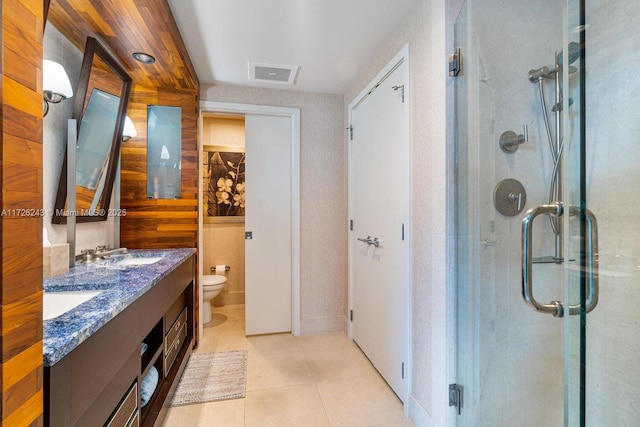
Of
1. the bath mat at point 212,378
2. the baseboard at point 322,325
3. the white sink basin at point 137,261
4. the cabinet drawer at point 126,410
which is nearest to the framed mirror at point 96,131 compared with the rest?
the white sink basin at point 137,261

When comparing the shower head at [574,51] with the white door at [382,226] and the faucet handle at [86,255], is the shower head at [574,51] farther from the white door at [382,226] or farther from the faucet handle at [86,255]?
the faucet handle at [86,255]

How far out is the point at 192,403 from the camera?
5.98ft

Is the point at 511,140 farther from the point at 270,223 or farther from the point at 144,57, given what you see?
the point at 144,57

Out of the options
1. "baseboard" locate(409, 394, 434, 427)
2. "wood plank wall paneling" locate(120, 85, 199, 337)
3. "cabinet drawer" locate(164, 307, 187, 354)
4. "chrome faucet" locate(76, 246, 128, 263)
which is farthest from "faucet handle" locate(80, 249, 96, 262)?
"baseboard" locate(409, 394, 434, 427)

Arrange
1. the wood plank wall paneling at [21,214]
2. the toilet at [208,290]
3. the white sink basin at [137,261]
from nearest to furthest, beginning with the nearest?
the wood plank wall paneling at [21,214]
the white sink basin at [137,261]
the toilet at [208,290]

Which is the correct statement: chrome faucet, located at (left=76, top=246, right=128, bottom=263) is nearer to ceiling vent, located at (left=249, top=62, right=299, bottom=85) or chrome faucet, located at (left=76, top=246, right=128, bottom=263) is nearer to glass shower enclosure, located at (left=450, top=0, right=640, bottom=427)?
ceiling vent, located at (left=249, top=62, right=299, bottom=85)

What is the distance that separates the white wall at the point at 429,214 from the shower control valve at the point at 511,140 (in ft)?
0.78

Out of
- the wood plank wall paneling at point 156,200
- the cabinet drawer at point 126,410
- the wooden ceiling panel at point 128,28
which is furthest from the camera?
the wood plank wall paneling at point 156,200

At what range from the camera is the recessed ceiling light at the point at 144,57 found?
1.94 m

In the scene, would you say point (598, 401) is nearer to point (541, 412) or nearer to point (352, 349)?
point (541, 412)

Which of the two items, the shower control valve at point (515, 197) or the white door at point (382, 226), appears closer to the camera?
the shower control valve at point (515, 197)

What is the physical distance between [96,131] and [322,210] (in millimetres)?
1856

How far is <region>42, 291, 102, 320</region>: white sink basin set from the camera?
116 cm

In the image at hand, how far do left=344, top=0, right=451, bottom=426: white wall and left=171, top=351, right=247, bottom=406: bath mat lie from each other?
46.3 inches
